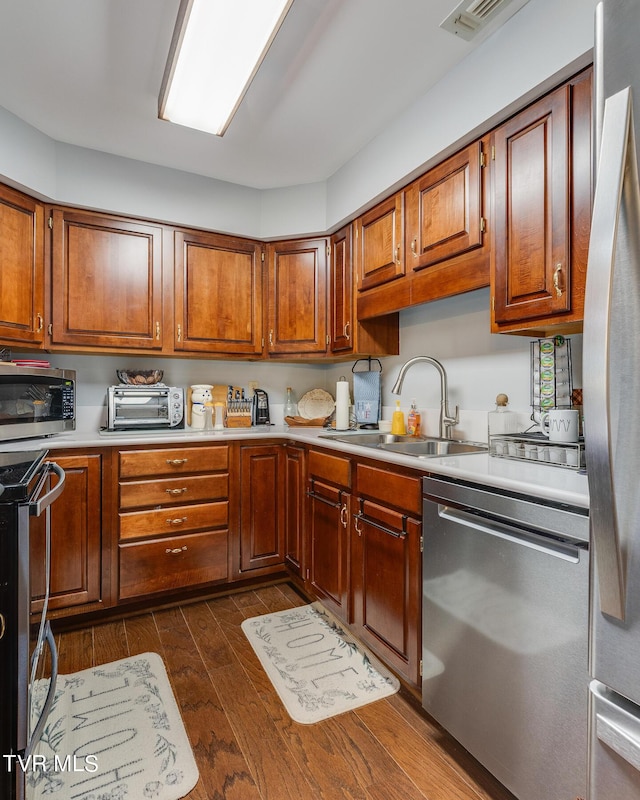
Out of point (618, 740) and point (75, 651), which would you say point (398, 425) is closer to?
point (618, 740)

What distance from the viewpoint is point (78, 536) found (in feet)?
7.07

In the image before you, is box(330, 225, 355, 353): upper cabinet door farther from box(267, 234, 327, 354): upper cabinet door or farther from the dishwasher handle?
the dishwasher handle

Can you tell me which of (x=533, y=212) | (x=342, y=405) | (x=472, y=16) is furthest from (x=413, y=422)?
(x=472, y=16)

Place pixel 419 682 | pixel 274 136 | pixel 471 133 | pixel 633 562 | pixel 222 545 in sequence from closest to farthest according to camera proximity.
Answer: pixel 633 562
pixel 419 682
pixel 471 133
pixel 274 136
pixel 222 545

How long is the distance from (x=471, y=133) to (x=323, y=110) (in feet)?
2.45

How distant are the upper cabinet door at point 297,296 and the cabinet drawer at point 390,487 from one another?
1.19 metres

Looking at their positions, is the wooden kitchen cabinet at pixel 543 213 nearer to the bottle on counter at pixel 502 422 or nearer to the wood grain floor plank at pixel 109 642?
the bottle on counter at pixel 502 422

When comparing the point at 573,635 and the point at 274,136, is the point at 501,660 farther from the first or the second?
the point at 274,136

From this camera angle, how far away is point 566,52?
137 centimetres

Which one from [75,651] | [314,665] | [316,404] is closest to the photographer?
[314,665]

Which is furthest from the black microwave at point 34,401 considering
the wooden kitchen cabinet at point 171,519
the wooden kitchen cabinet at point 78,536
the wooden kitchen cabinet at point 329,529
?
the wooden kitchen cabinet at point 329,529

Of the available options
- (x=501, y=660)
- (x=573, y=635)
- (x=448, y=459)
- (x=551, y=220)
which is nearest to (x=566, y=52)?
(x=551, y=220)

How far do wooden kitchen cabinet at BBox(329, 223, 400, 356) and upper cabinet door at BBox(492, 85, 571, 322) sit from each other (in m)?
1.03

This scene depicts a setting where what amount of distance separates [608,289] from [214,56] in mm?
1640
